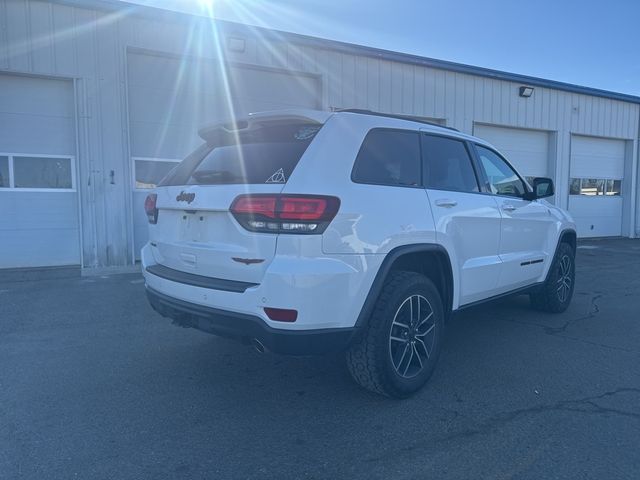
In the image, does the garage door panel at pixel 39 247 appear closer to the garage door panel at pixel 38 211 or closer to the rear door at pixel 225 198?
the garage door panel at pixel 38 211

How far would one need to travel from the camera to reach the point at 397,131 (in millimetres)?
3758

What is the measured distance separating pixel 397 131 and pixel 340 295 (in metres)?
1.45

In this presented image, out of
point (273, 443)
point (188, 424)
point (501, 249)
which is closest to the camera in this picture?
point (273, 443)

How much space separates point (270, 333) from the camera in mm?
2918

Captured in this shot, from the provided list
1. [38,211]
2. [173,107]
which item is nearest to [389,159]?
[173,107]

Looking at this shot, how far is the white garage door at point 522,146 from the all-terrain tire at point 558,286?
7.87 meters

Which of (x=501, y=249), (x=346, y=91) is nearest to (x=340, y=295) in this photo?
(x=501, y=249)

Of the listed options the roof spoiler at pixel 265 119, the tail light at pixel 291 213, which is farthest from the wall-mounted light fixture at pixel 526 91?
the tail light at pixel 291 213

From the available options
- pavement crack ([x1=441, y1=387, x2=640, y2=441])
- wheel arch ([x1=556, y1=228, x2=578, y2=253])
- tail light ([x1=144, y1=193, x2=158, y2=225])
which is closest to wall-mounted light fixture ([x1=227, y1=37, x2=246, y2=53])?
tail light ([x1=144, y1=193, x2=158, y2=225])

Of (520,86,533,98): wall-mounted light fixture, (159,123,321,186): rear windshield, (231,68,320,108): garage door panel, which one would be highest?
(520,86,533,98): wall-mounted light fixture

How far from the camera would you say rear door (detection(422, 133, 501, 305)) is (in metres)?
3.88

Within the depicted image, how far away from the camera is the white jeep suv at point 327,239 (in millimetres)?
2916

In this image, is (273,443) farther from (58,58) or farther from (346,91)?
(346,91)

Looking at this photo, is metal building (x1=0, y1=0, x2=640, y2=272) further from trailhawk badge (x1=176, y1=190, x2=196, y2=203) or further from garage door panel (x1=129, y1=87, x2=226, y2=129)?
trailhawk badge (x1=176, y1=190, x2=196, y2=203)
